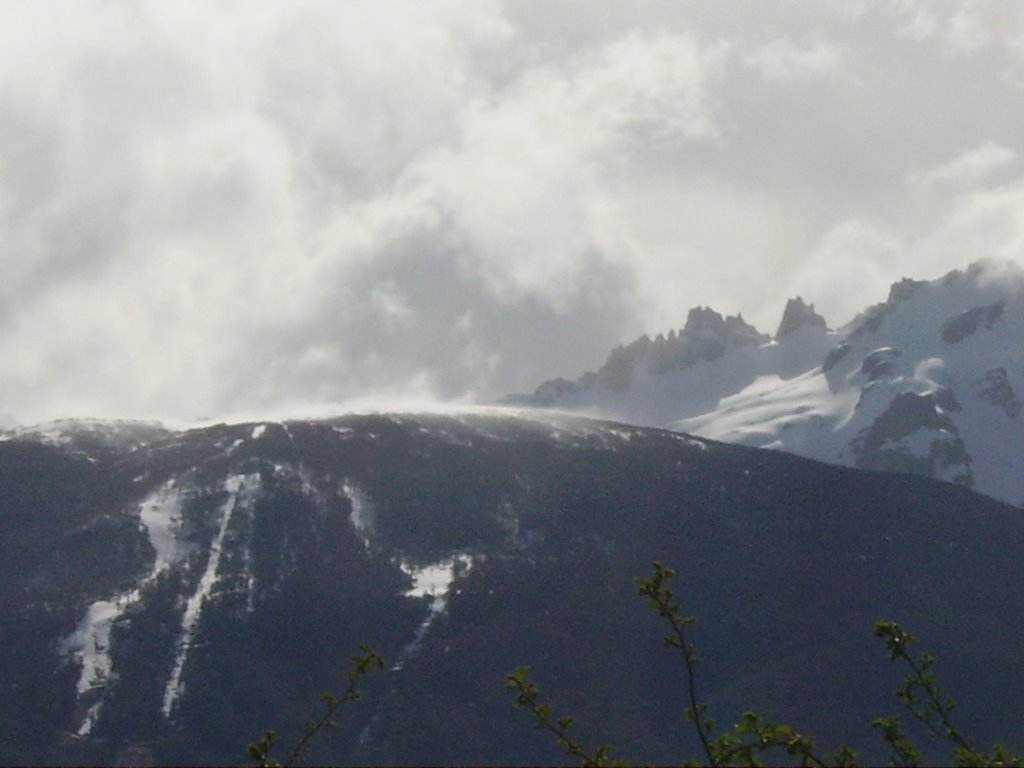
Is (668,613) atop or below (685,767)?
atop

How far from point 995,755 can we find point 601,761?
8823mm

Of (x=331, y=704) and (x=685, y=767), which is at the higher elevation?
(x=331, y=704)

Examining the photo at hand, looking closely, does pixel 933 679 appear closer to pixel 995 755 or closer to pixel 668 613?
pixel 995 755

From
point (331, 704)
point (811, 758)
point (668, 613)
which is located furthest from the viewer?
point (331, 704)

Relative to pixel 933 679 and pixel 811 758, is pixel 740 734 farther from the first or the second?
pixel 933 679

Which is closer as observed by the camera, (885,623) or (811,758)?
(811,758)

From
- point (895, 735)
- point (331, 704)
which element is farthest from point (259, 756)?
point (895, 735)

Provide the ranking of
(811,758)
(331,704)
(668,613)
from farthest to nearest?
(331,704), (668,613), (811,758)

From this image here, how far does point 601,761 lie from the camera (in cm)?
3531

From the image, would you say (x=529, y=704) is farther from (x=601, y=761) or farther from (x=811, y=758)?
(x=811, y=758)

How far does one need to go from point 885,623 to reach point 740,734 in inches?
159

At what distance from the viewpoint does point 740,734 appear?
3569 cm

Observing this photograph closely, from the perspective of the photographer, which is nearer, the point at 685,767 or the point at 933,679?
the point at 685,767

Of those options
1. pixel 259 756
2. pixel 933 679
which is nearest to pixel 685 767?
pixel 933 679
